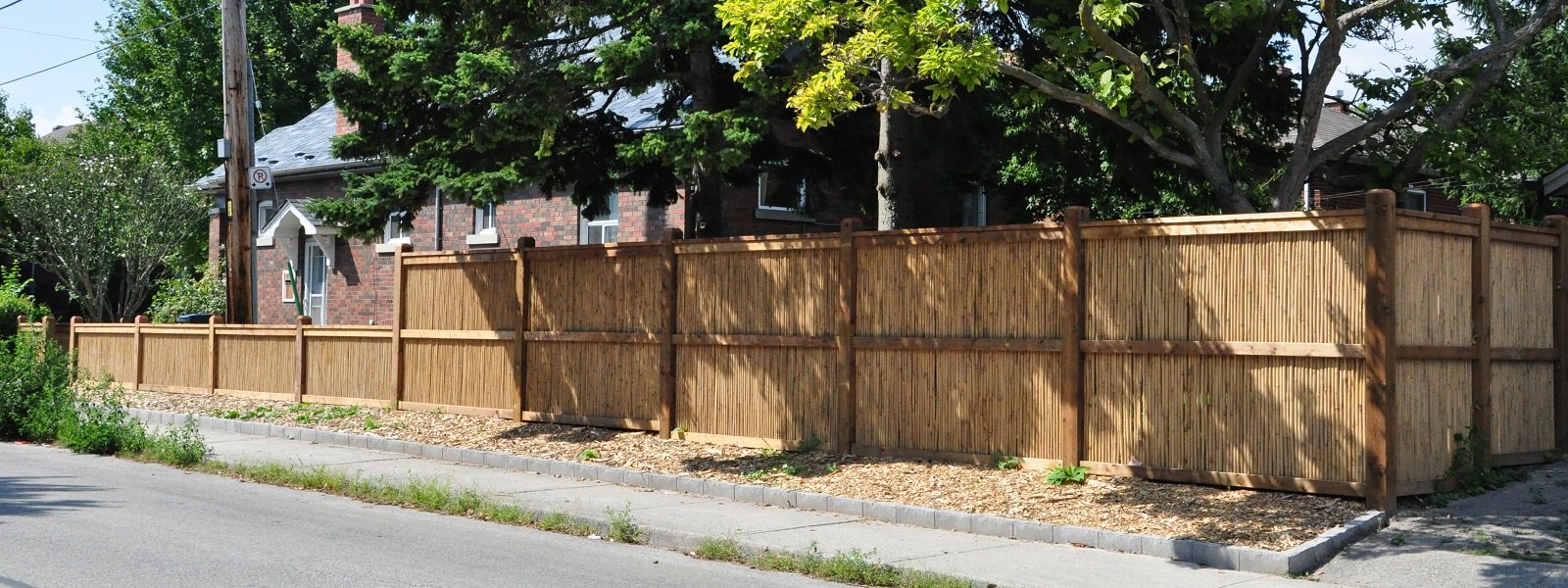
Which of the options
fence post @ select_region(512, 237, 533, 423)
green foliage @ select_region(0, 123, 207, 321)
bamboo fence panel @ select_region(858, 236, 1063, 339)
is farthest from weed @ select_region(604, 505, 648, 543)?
green foliage @ select_region(0, 123, 207, 321)

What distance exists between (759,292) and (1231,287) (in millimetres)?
4967

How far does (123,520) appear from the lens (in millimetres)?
10523

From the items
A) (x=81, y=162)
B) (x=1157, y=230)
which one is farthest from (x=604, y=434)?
(x=81, y=162)

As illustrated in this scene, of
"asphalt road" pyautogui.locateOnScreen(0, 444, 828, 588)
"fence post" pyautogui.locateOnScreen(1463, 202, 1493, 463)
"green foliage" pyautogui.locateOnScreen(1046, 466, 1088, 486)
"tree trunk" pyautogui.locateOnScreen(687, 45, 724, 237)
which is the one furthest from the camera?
"tree trunk" pyautogui.locateOnScreen(687, 45, 724, 237)

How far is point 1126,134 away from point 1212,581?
23.6 ft

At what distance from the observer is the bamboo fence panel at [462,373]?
16.7 meters

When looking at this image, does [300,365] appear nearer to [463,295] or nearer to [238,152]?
[238,152]

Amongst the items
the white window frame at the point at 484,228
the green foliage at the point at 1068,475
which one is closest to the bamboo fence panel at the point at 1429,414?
the green foliage at the point at 1068,475

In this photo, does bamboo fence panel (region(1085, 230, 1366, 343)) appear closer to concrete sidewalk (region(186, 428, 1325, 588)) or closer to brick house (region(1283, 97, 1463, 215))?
concrete sidewalk (region(186, 428, 1325, 588))

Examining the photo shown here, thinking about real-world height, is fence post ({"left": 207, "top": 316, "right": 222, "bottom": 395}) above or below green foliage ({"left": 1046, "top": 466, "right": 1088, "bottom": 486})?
above

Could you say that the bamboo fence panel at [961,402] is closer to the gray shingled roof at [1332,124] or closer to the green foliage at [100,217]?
the gray shingled roof at [1332,124]

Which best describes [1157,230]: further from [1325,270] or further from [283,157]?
[283,157]

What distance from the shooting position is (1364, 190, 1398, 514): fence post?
9.85 meters

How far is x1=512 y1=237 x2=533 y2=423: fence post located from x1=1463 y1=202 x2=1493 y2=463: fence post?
10007 mm
